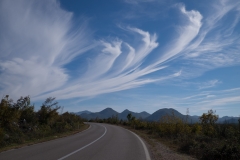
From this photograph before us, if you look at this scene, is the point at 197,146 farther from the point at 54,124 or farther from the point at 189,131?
the point at 54,124

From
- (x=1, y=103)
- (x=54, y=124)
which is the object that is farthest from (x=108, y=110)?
(x=1, y=103)

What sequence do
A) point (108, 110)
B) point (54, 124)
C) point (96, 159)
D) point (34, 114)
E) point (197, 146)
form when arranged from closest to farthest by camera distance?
point (96, 159) → point (197, 146) → point (34, 114) → point (54, 124) → point (108, 110)

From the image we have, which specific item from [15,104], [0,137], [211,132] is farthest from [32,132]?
[211,132]

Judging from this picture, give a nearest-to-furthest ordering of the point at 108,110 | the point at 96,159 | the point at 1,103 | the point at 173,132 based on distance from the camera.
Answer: the point at 96,159 → the point at 1,103 → the point at 173,132 → the point at 108,110

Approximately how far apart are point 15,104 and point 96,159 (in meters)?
13.0

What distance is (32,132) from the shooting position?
21.9m

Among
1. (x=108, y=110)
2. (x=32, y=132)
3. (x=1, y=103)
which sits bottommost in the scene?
(x=32, y=132)

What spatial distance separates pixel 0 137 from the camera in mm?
15320

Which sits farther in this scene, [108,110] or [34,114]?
[108,110]

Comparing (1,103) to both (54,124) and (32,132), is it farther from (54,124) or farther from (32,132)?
(54,124)

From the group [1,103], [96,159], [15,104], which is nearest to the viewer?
[96,159]

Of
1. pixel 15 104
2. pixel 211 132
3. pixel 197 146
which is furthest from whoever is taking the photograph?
pixel 211 132

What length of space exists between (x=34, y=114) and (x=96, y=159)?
18.5 m

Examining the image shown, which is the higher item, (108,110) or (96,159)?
(108,110)
